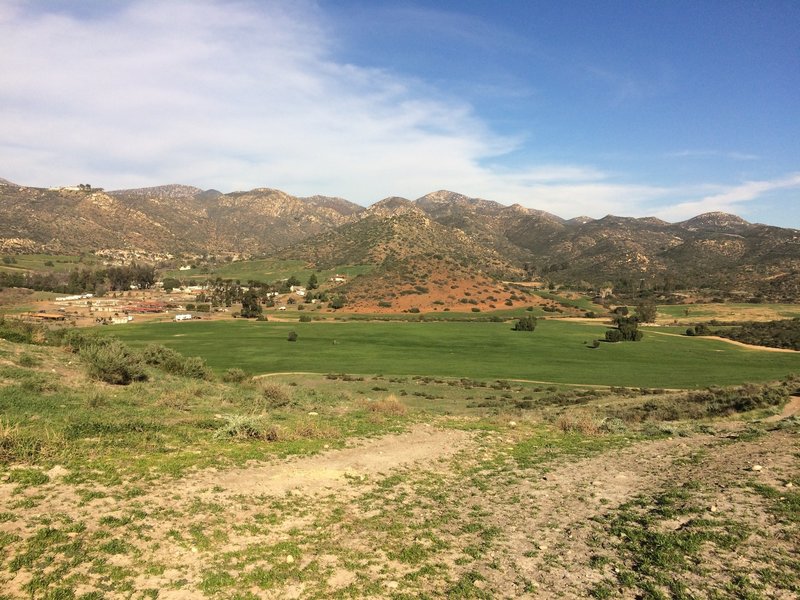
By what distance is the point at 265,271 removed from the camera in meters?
164

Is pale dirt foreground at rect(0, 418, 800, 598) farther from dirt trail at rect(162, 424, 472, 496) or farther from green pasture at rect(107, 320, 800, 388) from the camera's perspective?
green pasture at rect(107, 320, 800, 388)

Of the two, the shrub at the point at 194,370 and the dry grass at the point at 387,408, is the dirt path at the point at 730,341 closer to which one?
the dry grass at the point at 387,408

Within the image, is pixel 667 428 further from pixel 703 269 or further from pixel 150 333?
pixel 703 269

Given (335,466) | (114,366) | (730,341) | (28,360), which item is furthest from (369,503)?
(730,341)

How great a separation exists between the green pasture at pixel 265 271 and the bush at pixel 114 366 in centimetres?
11500

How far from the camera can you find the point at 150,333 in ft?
239

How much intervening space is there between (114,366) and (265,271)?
14740 cm

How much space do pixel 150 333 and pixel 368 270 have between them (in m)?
75.7

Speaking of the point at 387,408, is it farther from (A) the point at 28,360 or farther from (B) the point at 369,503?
(A) the point at 28,360

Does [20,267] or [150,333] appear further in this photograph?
[20,267]

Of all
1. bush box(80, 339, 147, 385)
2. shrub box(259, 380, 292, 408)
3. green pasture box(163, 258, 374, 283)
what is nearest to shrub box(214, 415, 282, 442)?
shrub box(259, 380, 292, 408)

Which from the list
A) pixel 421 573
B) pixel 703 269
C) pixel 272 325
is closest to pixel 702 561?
pixel 421 573

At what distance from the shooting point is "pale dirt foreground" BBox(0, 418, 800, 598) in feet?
23.8

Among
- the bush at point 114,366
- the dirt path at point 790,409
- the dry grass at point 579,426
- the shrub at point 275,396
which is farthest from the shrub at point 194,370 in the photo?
the dirt path at point 790,409
